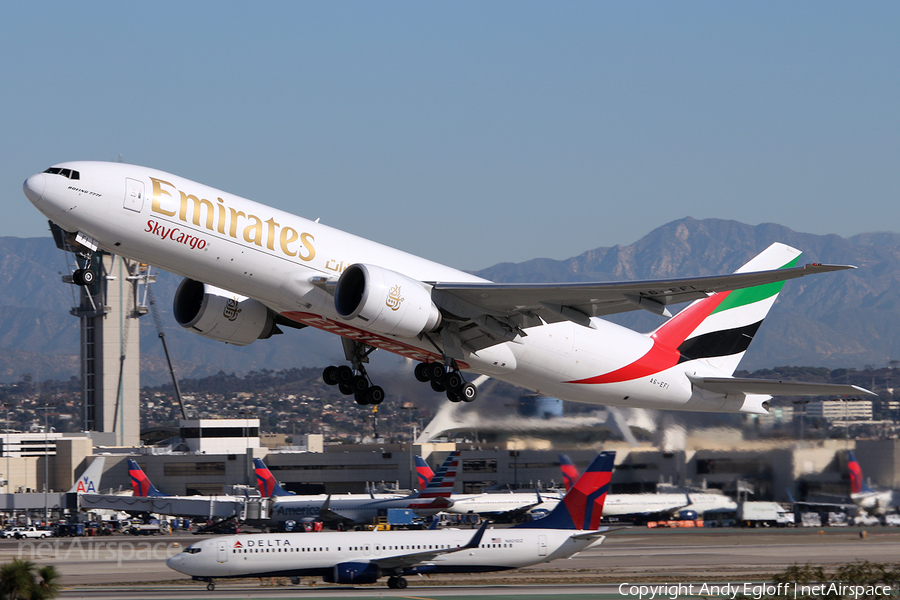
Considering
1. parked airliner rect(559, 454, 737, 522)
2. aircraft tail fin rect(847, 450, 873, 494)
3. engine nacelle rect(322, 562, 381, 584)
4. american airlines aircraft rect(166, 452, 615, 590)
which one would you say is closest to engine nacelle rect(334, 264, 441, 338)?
american airlines aircraft rect(166, 452, 615, 590)

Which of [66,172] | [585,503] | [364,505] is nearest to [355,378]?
[66,172]

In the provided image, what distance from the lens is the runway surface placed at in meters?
40.5

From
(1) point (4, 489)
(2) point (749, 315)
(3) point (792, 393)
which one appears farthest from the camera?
(1) point (4, 489)

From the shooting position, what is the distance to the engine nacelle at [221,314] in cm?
2938

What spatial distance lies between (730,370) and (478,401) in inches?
637

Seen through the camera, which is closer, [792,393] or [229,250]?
[229,250]

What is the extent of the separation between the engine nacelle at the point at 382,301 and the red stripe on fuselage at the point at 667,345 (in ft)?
21.0

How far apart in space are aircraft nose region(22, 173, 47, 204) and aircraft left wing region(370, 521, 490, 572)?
21.7 metres

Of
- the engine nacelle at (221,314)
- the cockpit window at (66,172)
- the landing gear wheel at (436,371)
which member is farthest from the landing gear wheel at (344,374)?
→ the cockpit window at (66,172)

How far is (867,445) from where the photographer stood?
50219 millimetres

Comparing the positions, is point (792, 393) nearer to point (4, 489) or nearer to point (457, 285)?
point (457, 285)

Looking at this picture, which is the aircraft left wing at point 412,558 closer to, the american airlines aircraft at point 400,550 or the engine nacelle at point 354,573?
the american airlines aircraft at point 400,550

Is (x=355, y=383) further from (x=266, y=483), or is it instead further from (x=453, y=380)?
(x=266, y=483)

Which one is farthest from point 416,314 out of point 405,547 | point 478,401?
point 478,401
